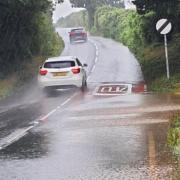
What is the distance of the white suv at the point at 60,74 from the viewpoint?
26.3 metres

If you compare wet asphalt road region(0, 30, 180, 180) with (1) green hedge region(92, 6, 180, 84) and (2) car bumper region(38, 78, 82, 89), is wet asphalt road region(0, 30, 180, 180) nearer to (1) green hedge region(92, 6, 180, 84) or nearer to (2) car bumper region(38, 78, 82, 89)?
(2) car bumper region(38, 78, 82, 89)

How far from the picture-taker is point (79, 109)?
18.8 meters

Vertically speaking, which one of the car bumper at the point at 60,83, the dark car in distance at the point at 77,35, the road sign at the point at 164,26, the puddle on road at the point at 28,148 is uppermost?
the road sign at the point at 164,26

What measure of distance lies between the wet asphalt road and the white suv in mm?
2114

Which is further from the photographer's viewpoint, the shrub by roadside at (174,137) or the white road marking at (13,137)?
the white road marking at (13,137)

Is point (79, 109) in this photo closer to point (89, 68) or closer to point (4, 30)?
point (4, 30)

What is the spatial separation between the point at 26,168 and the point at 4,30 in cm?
2603

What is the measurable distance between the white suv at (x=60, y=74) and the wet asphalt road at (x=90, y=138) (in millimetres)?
2114

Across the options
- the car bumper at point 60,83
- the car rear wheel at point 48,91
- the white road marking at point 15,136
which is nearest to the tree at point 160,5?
the car bumper at point 60,83

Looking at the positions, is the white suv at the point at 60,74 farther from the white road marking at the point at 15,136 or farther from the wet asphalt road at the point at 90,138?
the white road marking at the point at 15,136

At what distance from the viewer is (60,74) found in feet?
86.4

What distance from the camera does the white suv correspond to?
26297 millimetres

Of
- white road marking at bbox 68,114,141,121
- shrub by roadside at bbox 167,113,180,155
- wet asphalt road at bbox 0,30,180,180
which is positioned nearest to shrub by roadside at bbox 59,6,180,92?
wet asphalt road at bbox 0,30,180,180

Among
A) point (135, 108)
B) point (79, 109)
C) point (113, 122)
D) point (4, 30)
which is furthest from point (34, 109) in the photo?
point (4, 30)
